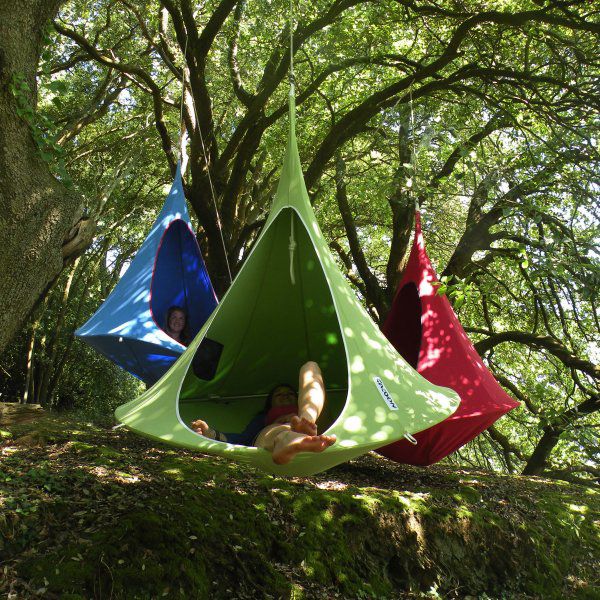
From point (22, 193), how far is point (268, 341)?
6.07 ft

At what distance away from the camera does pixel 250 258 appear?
319 cm

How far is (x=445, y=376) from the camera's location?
3.72 m

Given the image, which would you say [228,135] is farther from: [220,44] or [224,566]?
[224,566]

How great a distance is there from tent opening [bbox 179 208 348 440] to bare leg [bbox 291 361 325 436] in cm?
78

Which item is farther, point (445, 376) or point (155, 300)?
point (155, 300)

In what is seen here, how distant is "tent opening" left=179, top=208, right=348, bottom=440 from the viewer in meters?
3.43

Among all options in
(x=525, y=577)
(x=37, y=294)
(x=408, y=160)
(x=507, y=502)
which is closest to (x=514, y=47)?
(x=408, y=160)

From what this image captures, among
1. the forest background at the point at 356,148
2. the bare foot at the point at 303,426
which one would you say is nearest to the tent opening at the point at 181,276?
the forest background at the point at 356,148

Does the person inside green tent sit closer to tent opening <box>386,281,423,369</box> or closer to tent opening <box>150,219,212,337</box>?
tent opening <box>386,281,423,369</box>

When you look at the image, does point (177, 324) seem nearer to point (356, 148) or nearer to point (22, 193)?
point (22, 193)

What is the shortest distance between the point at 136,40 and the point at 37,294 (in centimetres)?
588

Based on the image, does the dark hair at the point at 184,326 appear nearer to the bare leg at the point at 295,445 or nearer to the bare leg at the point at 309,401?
the bare leg at the point at 309,401

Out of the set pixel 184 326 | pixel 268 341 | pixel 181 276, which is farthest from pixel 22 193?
pixel 181 276

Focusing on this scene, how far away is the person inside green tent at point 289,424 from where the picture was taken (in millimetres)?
2086
